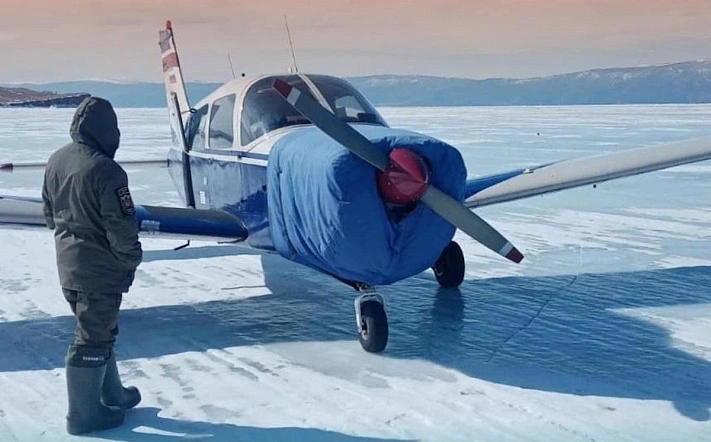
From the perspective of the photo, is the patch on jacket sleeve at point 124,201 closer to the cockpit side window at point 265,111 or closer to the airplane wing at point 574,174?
the cockpit side window at point 265,111

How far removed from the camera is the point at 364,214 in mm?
4492

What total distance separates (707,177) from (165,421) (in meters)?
A: 13.6

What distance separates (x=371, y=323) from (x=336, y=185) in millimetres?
1092

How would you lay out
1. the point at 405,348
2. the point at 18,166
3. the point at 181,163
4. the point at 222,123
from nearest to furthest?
the point at 405,348 → the point at 222,123 → the point at 181,163 → the point at 18,166

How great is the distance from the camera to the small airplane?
4484 mm

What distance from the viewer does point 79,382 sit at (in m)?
3.84

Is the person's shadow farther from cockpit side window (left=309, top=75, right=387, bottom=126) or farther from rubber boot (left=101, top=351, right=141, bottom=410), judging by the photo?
cockpit side window (left=309, top=75, right=387, bottom=126)

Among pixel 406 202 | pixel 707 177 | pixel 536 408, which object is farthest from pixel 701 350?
pixel 707 177

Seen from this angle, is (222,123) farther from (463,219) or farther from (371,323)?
(463,219)

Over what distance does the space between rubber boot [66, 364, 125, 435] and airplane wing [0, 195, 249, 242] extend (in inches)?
90.0

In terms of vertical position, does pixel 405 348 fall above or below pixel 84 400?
below

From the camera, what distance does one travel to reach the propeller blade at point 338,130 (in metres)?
4.41

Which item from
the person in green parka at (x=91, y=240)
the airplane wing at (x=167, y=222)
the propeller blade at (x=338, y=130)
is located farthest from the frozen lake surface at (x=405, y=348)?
the propeller blade at (x=338, y=130)

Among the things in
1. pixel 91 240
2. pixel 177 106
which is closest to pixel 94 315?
pixel 91 240
